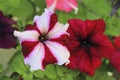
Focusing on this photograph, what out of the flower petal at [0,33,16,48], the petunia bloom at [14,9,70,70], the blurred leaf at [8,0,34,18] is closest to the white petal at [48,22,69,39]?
the petunia bloom at [14,9,70,70]

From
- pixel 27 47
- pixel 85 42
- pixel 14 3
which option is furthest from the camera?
pixel 14 3

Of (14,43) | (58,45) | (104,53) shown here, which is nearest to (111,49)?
(104,53)

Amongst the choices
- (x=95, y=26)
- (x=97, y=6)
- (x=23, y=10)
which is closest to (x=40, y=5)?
(x=23, y=10)

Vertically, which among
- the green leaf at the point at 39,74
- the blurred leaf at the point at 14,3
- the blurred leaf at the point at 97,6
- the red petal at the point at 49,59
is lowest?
the green leaf at the point at 39,74

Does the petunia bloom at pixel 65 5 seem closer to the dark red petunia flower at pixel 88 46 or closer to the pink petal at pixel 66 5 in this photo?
the pink petal at pixel 66 5

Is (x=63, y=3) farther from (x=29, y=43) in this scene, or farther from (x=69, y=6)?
(x=29, y=43)

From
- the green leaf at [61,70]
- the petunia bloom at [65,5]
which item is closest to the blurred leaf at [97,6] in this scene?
the petunia bloom at [65,5]

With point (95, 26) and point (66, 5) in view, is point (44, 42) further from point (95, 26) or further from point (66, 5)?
point (66, 5)
